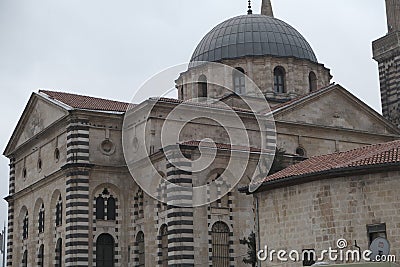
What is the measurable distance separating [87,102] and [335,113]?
11819 millimetres

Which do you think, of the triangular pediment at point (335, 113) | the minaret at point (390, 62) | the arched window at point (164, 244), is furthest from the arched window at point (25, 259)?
the minaret at point (390, 62)

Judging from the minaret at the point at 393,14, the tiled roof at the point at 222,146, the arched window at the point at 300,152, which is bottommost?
the tiled roof at the point at 222,146

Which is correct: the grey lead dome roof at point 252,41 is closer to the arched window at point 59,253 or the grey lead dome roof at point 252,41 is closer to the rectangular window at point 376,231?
the arched window at point 59,253

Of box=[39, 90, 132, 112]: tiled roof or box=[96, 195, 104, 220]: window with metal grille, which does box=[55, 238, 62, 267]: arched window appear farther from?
box=[39, 90, 132, 112]: tiled roof

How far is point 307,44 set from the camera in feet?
138

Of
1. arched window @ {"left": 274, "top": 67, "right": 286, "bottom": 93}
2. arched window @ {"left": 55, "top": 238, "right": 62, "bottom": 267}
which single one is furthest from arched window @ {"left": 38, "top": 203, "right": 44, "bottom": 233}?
arched window @ {"left": 274, "top": 67, "right": 286, "bottom": 93}

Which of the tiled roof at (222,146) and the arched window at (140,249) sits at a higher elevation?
the tiled roof at (222,146)

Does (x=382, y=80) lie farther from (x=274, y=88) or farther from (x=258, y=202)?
(x=258, y=202)

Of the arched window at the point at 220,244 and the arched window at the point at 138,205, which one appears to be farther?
the arched window at the point at 138,205

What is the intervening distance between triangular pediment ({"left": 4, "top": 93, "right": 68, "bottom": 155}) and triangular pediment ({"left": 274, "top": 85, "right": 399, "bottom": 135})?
33.7ft

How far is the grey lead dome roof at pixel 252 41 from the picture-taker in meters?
39.9

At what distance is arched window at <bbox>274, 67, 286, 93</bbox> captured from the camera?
129 ft

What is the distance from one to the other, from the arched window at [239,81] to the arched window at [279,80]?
5.77 ft

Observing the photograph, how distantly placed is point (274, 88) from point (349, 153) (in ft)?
50.6
